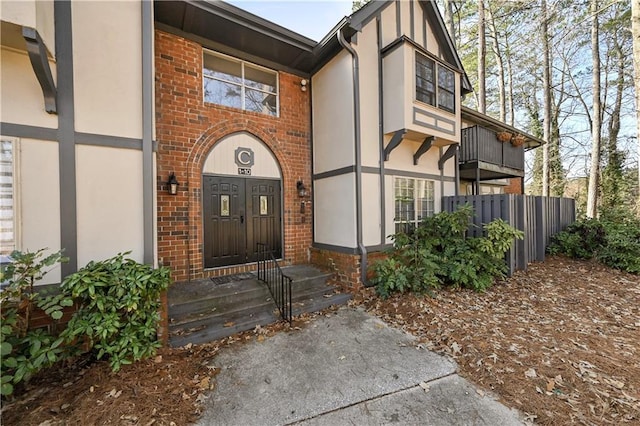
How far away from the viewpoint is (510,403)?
8.57 ft

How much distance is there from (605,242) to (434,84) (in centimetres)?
723

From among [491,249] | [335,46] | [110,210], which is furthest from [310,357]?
[335,46]

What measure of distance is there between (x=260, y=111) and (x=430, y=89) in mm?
4254

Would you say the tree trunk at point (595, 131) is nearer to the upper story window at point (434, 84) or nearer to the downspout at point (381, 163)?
the upper story window at point (434, 84)

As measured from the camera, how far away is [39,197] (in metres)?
3.07

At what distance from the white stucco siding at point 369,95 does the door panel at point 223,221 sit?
299 centimetres

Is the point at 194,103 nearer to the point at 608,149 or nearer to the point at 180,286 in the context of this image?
the point at 180,286

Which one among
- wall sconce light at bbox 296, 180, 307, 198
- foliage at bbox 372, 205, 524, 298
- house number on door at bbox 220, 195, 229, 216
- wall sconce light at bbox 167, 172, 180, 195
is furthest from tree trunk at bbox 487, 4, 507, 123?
wall sconce light at bbox 167, 172, 180, 195

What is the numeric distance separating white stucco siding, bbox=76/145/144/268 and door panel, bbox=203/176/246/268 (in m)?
1.88

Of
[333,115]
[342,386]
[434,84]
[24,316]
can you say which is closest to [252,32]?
[333,115]

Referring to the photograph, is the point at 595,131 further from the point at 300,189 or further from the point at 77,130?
the point at 77,130

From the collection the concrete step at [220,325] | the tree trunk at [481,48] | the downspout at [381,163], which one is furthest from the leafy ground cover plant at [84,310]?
the tree trunk at [481,48]

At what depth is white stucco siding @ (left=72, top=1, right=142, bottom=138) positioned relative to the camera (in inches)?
131

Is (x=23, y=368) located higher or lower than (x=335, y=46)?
lower
